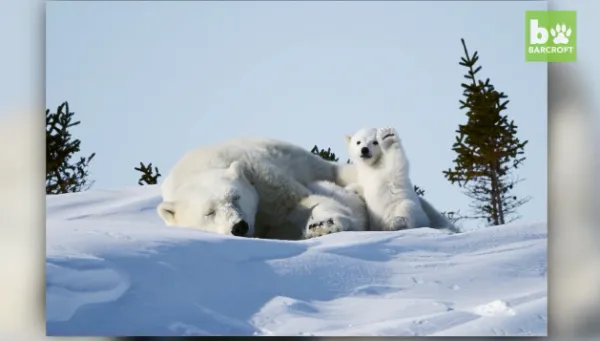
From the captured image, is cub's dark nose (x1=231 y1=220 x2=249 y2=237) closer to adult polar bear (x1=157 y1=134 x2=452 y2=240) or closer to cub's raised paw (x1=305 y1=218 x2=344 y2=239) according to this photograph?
adult polar bear (x1=157 y1=134 x2=452 y2=240)

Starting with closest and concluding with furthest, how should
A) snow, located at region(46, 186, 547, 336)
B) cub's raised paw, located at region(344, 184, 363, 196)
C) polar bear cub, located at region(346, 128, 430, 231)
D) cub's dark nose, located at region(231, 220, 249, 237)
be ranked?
snow, located at region(46, 186, 547, 336) → cub's dark nose, located at region(231, 220, 249, 237) → polar bear cub, located at region(346, 128, 430, 231) → cub's raised paw, located at region(344, 184, 363, 196)

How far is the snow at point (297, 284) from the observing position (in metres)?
3.50

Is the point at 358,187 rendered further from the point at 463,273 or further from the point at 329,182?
the point at 463,273

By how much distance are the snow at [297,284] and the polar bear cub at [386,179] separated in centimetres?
15

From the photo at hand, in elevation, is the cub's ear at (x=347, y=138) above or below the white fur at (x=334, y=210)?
above

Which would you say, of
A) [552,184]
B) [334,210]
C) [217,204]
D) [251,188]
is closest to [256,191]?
[251,188]

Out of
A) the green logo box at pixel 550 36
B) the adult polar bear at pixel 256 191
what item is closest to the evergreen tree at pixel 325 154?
the adult polar bear at pixel 256 191

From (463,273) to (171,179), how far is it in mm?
1285

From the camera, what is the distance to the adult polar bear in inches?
145

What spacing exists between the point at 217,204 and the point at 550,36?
1.55 metres

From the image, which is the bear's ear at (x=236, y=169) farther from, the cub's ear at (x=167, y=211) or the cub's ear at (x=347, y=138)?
the cub's ear at (x=347, y=138)

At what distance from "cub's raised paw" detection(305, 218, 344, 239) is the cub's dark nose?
257 mm

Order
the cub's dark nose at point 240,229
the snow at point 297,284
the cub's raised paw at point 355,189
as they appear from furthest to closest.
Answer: the cub's raised paw at point 355,189 < the cub's dark nose at point 240,229 < the snow at point 297,284

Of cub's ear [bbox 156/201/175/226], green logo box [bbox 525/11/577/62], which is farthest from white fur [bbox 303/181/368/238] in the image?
green logo box [bbox 525/11/577/62]
